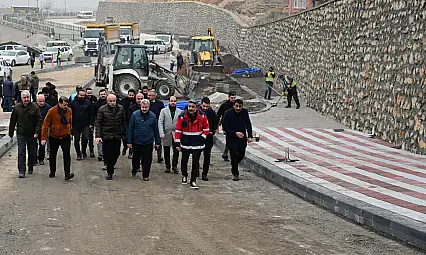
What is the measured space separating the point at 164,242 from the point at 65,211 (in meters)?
2.27

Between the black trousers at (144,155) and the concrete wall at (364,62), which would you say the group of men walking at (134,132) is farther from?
the concrete wall at (364,62)

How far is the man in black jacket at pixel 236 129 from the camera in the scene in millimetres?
13180

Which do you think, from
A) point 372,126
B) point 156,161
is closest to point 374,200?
point 156,161

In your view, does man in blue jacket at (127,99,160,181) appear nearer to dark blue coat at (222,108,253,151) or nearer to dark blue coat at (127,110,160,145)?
dark blue coat at (127,110,160,145)

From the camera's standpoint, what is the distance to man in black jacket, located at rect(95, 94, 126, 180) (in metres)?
12.9

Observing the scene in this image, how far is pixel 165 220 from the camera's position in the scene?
9625 millimetres

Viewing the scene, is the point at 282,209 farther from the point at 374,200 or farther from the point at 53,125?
the point at 53,125

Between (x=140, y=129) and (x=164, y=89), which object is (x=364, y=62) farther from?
(x=164, y=89)

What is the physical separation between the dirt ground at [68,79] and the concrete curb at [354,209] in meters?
21.3

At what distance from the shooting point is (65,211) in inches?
398

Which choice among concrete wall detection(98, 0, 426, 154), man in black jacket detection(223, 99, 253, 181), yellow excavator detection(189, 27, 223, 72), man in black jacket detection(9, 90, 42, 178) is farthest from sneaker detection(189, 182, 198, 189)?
yellow excavator detection(189, 27, 223, 72)

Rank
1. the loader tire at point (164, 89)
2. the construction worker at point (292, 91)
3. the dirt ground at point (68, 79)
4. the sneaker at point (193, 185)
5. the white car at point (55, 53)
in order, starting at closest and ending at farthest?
the sneaker at point (193, 185)
the construction worker at point (292, 91)
the loader tire at point (164, 89)
the dirt ground at point (68, 79)
the white car at point (55, 53)

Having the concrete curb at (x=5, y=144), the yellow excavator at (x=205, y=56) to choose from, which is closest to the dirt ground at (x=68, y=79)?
the yellow excavator at (x=205, y=56)

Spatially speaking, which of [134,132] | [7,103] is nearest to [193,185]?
[134,132]
